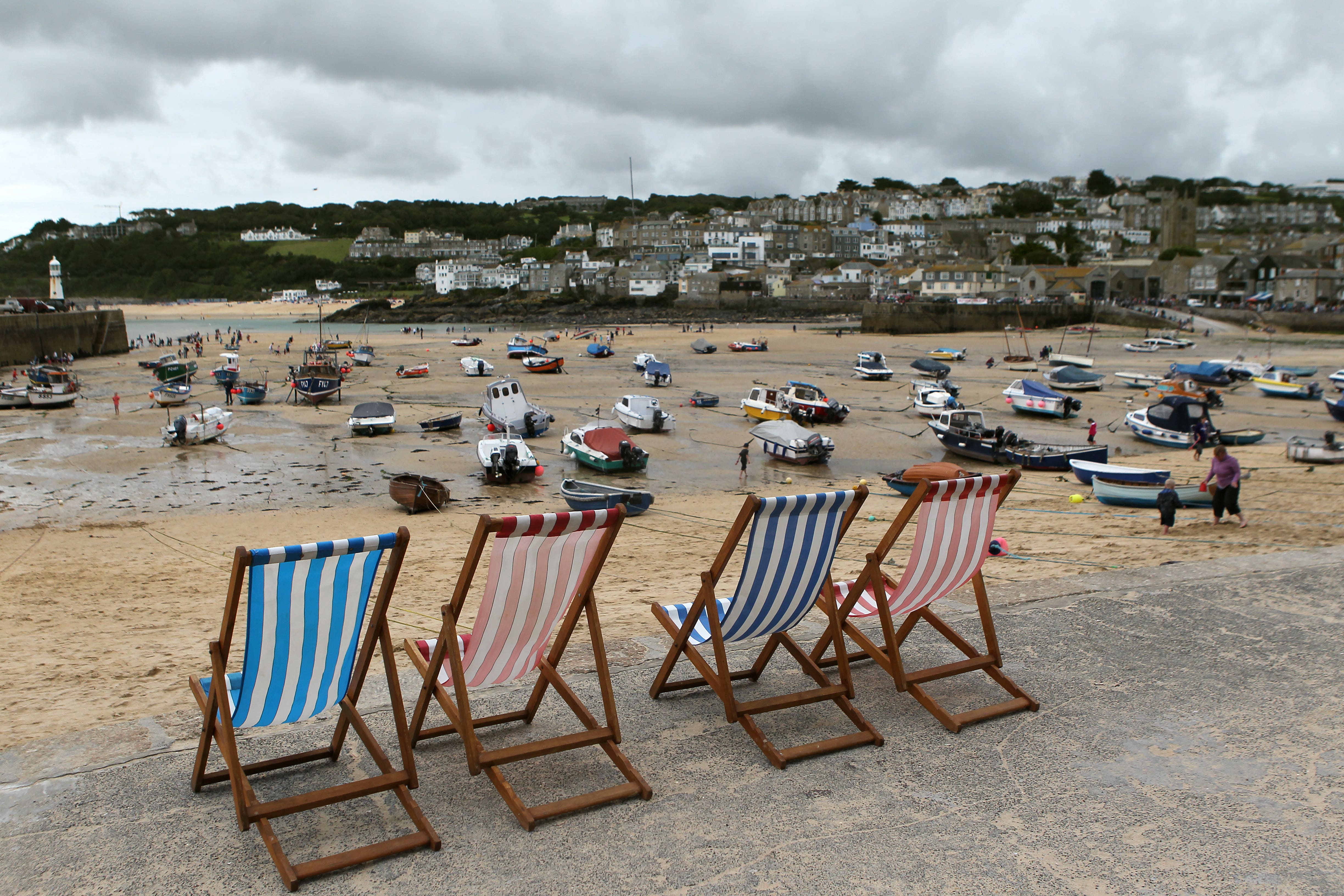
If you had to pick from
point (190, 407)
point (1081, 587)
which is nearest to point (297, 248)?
point (190, 407)

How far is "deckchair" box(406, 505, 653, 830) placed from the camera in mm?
3369

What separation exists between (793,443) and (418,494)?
30.6 feet

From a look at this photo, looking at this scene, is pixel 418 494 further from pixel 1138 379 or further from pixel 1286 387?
pixel 1138 379

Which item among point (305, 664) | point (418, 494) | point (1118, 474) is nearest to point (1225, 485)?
point (1118, 474)

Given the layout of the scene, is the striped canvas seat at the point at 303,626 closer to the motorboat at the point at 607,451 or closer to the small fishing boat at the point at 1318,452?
the motorboat at the point at 607,451

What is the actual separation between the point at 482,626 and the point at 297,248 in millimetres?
213393

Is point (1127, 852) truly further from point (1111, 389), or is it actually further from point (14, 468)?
point (1111, 389)

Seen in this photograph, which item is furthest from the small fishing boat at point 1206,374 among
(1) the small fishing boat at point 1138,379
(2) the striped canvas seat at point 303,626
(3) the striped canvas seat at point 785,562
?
(2) the striped canvas seat at point 303,626

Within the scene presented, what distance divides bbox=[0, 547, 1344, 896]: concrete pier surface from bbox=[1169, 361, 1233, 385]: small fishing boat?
33.8 m

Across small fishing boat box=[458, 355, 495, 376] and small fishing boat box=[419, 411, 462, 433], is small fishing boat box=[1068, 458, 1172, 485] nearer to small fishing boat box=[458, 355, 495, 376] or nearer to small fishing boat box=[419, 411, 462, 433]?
small fishing boat box=[419, 411, 462, 433]

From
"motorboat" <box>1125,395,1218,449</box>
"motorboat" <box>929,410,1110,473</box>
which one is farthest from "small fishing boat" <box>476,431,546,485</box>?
"motorboat" <box>1125,395,1218,449</box>

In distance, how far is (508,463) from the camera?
18.1 metres

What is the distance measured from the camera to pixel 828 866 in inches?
119

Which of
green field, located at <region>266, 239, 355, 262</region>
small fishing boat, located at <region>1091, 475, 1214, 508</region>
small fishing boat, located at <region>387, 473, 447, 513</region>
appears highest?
green field, located at <region>266, 239, 355, 262</region>
